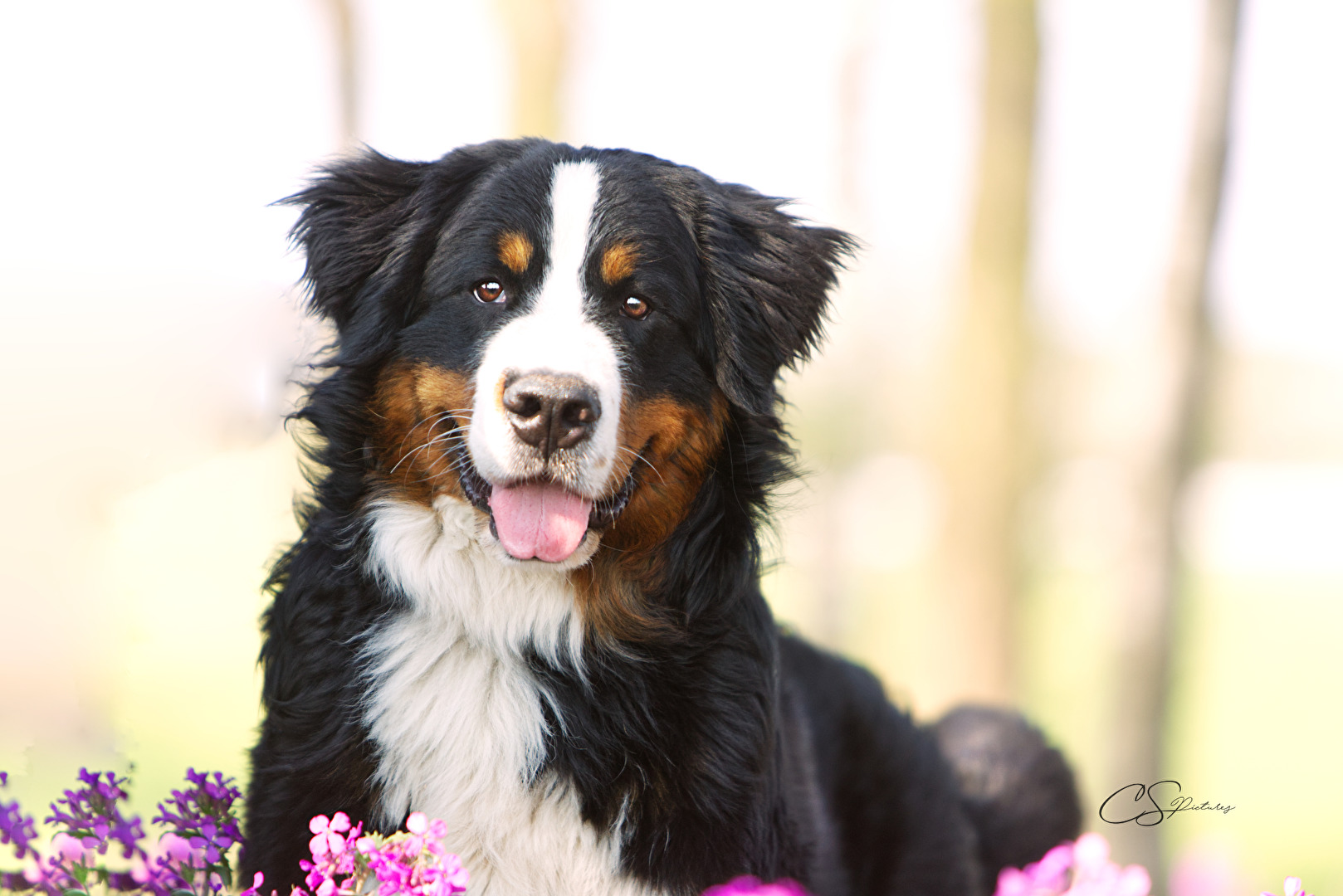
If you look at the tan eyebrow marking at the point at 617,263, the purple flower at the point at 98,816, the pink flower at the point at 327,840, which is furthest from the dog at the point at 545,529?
the pink flower at the point at 327,840

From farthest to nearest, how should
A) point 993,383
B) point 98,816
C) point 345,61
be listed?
point 345,61, point 993,383, point 98,816

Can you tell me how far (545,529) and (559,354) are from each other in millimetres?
422

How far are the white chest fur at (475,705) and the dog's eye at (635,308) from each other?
2.13 ft

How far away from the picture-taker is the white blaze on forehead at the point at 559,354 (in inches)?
100

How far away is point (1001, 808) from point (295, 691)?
2.55m

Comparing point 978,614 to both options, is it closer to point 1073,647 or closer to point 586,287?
point 586,287

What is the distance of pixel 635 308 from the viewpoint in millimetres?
2873

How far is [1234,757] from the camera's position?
10570mm

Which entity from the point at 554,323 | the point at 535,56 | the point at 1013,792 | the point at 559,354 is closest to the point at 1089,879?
the point at 559,354

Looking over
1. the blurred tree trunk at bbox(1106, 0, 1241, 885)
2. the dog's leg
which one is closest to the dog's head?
the dog's leg

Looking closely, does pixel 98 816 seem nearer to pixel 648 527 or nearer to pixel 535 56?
pixel 648 527

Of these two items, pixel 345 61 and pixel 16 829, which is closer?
pixel 16 829

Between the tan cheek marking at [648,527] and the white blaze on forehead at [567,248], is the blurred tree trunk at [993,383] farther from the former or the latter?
the white blaze on forehead at [567,248]

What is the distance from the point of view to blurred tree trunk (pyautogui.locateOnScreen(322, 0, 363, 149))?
7.68 metres
